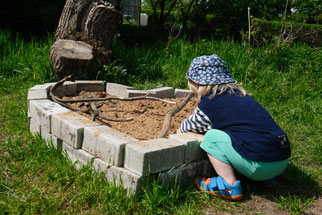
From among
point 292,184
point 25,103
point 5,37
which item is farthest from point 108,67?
point 292,184

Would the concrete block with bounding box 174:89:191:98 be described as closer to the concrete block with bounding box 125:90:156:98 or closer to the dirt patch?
the dirt patch

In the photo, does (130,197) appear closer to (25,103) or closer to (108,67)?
(25,103)

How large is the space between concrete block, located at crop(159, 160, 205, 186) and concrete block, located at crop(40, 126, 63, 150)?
3.45ft

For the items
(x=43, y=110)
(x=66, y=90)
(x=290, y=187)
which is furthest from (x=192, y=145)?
(x=66, y=90)

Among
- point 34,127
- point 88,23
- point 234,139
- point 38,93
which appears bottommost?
point 34,127

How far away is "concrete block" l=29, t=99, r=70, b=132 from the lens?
2.72 m

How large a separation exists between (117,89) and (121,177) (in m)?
2.13

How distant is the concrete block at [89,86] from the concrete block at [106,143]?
176 cm

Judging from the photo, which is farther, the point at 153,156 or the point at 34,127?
the point at 34,127

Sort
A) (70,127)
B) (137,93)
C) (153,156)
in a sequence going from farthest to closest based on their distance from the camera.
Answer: (137,93) → (70,127) → (153,156)

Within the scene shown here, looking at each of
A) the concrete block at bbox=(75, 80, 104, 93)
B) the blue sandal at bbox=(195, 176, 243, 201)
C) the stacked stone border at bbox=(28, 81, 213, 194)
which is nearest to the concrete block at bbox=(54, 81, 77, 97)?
the concrete block at bbox=(75, 80, 104, 93)

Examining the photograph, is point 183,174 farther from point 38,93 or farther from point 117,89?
point 117,89

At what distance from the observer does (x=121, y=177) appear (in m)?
2.10

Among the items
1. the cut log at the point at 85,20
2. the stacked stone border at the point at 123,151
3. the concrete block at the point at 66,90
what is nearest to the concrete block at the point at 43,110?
the stacked stone border at the point at 123,151
